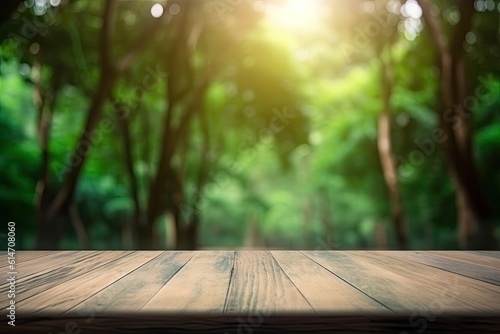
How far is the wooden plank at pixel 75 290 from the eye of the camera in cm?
125

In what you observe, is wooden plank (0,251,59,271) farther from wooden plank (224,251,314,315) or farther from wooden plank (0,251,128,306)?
wooden plank (224,251,314,315)

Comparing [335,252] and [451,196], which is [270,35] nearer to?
[451,196]

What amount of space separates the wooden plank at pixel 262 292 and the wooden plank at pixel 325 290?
24 millimetres

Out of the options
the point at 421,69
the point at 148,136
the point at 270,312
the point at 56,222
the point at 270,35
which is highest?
the point at 270,35

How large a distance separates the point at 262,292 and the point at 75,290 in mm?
479

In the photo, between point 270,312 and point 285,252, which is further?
point 285,252

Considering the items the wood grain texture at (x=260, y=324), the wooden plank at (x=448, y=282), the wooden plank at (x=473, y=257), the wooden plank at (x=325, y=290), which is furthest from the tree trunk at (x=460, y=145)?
the wood grain texture at (x=260, y=324)

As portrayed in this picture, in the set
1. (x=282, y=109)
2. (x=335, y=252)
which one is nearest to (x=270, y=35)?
(x=282, y=109)

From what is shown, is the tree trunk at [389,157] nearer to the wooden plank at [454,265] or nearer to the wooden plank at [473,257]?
the wooden plank at [473,257]

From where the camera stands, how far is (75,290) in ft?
4.83

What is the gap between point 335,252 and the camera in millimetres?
2521

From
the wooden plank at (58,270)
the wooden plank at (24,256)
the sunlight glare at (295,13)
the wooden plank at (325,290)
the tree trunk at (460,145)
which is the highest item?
the sunlight glare at (295,13)

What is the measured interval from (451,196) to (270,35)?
4836 mm

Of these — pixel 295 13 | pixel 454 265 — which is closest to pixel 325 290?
pixel 454 265
